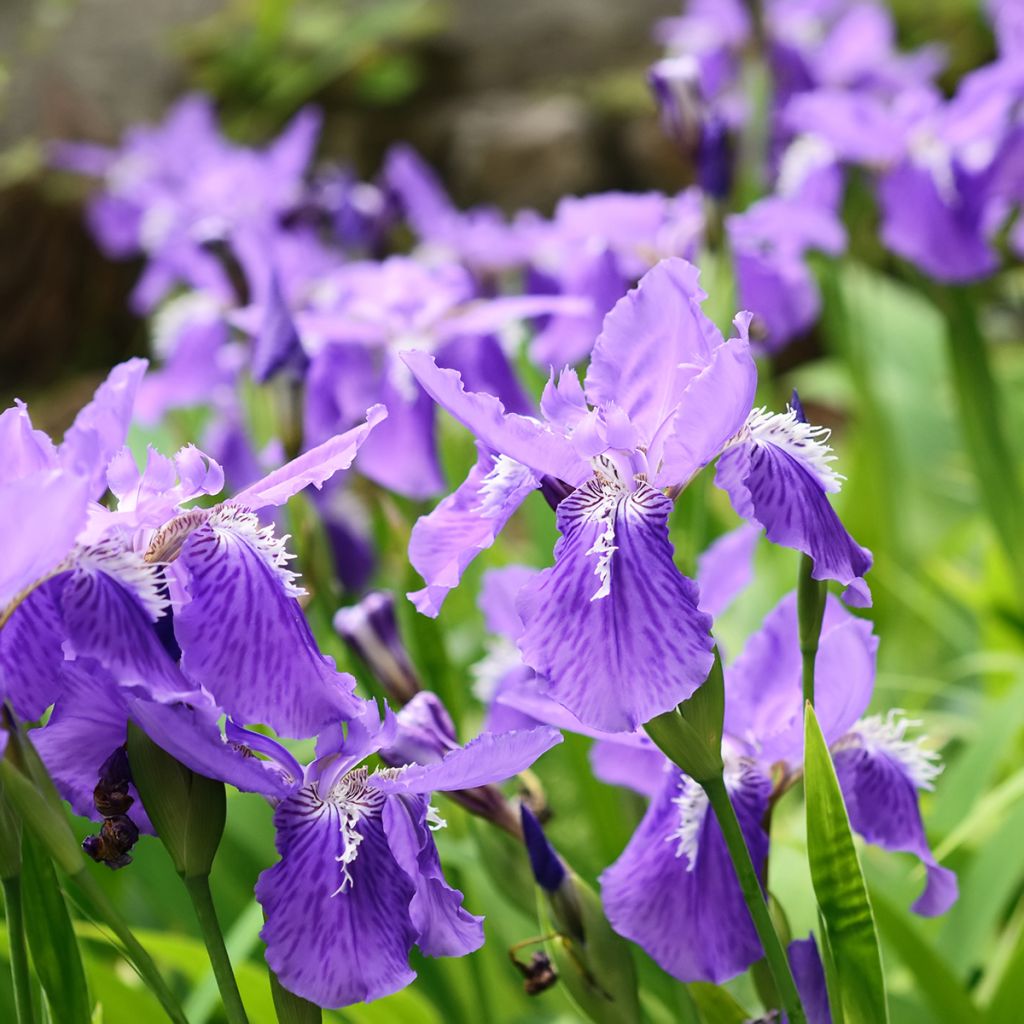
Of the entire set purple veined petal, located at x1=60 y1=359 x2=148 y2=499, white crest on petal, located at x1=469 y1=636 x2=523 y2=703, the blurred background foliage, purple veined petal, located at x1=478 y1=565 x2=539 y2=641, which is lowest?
the blurred background foliage

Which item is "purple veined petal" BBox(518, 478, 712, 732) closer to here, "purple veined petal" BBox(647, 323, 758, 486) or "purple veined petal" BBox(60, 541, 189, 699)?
"purple veined petal" BBox(647, 323, 758, 486)

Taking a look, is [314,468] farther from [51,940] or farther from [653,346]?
[51,940]

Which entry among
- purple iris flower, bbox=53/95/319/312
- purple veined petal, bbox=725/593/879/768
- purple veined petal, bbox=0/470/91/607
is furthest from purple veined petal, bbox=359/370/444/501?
purple veined petal, bbox=0/470/91/607

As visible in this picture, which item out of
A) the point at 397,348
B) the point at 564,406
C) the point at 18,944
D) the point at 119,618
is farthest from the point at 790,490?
the point at 397,348

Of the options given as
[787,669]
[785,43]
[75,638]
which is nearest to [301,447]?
[787,669]

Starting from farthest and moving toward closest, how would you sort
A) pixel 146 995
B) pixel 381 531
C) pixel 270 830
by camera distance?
1. pixel 381 531
2. pixel 270 830
3. pixel 146 995

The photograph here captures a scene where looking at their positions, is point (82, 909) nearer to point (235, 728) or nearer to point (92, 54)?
point (235, 728)
